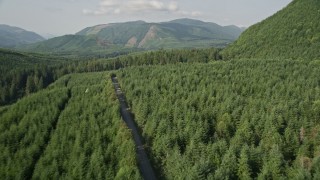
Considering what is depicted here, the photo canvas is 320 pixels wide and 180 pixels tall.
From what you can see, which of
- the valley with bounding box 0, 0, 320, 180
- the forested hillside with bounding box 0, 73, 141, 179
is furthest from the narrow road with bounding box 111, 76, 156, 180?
the forested hillside with bounding box 0, 73, 141, 179

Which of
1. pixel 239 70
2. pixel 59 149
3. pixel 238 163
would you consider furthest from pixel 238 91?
pixel 59 149

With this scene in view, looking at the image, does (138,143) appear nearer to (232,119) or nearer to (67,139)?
(67,139)

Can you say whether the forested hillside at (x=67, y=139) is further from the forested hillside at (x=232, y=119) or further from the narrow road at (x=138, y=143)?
the forested hillside at (x=232, y=119)

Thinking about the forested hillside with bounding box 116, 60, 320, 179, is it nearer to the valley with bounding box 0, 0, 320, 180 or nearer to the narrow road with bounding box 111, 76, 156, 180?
the valley with bounding box 0, 0, 320, 180

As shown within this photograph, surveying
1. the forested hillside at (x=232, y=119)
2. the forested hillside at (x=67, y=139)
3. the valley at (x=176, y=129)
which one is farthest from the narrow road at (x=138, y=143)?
the forested hillside at (x=67, y=139)

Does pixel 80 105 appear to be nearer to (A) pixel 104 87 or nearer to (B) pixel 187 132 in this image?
(A) pixel 104 87

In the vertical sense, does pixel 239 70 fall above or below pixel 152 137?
above
